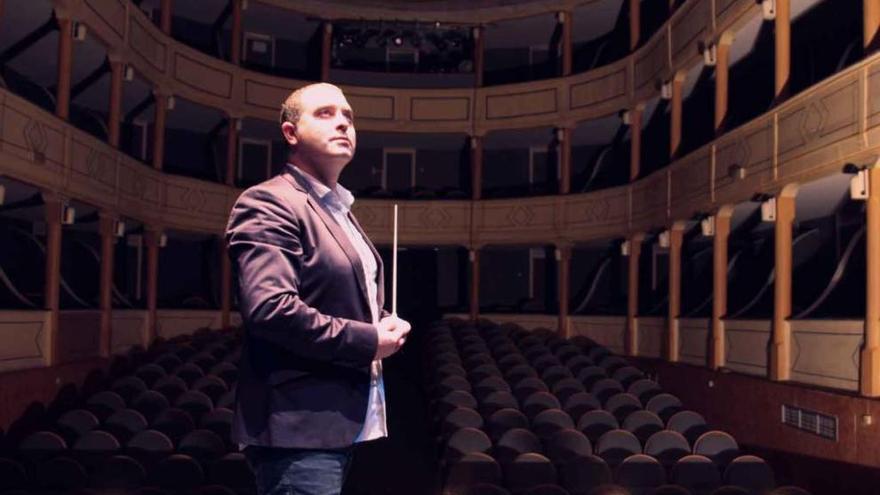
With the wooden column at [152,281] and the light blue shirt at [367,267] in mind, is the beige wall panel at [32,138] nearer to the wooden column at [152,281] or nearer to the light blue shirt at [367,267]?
the wooden column at [152,281]

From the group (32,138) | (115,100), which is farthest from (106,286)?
(32,138)

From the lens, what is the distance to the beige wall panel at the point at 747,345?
11.3 metres

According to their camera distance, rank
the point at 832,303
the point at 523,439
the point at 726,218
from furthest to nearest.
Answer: the point at 726,218 < the point at 832,303 < the point at 523,439

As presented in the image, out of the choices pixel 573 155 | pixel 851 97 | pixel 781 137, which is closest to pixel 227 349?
pixel 781 137

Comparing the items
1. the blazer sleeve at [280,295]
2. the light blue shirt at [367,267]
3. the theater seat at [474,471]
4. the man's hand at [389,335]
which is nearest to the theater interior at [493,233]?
the theater seat at [474,471]

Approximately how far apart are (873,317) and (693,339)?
16.9 ft

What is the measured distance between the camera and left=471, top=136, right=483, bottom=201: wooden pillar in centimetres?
2056

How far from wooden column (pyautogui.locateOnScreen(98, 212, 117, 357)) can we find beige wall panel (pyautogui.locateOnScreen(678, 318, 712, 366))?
8.60 m

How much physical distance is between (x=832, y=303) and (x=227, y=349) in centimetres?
832

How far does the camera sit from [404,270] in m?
22.5

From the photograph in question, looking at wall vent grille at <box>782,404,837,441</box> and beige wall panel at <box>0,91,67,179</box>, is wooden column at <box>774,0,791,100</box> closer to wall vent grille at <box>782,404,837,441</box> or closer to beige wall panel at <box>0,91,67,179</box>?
wall vent grille at <box>782,404,837,441</box>

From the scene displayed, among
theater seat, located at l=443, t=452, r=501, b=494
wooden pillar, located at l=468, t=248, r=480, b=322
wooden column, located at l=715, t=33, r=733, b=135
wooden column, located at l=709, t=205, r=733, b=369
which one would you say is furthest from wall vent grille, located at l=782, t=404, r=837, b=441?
wooden pillar, located at l=468, t=248, r=480, b=322

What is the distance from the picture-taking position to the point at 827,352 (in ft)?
32.1

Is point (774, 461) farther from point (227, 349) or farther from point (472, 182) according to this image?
point (472, 182)
